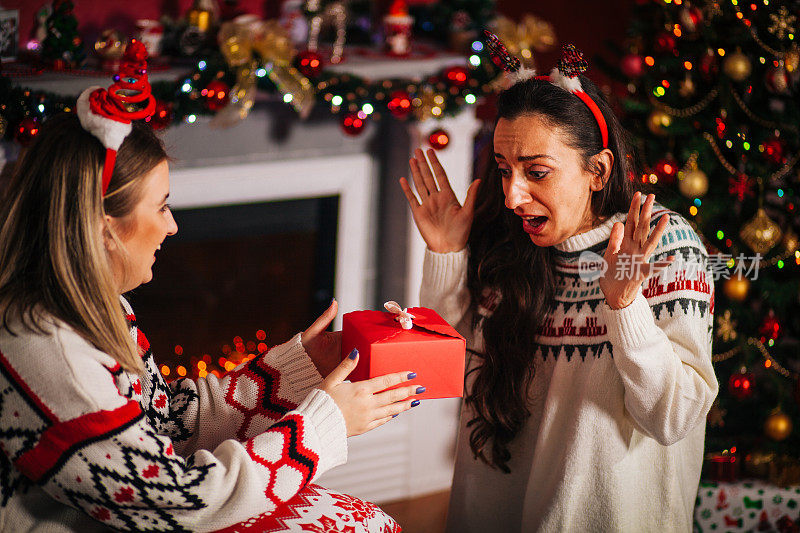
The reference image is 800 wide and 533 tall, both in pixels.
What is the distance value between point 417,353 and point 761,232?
129 cm

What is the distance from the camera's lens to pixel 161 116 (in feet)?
6.95

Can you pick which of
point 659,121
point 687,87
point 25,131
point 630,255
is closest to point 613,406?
point 630,255

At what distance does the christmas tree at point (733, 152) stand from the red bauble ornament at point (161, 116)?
1.33m

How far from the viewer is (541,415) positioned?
1.72m

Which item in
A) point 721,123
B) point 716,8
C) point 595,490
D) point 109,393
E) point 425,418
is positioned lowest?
point 425,418

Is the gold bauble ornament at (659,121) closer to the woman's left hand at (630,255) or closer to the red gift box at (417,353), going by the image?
the woman's left hand at (630,255)

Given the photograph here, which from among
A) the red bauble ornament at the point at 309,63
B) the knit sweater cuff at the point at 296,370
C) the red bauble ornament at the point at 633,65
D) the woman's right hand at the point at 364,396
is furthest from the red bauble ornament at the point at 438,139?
the woman's right hand at the point at 364,396

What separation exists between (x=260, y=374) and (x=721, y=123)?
151 centimetres

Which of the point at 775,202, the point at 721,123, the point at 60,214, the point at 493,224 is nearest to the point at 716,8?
the point at 721,123

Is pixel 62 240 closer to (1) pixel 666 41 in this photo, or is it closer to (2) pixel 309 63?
(2) pixel 309 63

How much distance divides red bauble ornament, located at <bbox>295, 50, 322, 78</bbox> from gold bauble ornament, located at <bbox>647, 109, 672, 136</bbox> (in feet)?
3.29

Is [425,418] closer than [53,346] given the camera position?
No

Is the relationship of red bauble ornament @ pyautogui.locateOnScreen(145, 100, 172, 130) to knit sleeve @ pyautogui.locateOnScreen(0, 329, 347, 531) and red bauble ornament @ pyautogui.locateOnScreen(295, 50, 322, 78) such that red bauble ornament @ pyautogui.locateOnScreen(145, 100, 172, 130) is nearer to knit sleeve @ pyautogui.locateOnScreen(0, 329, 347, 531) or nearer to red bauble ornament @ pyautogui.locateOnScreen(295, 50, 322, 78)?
red bauble ornament @ pyautogui.locateOnScreen(295, 50, 322, 78)

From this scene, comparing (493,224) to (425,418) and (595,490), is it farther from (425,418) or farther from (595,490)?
(425,418)
